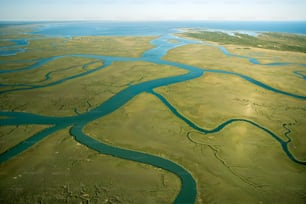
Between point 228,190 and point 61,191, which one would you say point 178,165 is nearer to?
point 228,190

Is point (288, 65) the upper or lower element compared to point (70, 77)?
upper

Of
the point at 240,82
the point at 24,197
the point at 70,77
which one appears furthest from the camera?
the point at 70,77

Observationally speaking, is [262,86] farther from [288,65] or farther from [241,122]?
[288,65]

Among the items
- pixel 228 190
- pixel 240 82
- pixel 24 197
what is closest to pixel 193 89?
pixel 240 82

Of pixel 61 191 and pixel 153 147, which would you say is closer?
pixel 61 191

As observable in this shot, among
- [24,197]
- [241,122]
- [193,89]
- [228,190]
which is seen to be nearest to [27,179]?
[24,197]

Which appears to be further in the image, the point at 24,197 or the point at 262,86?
the point at 262,86

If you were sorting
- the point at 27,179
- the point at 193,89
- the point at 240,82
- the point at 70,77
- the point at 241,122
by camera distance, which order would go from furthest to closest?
the point at 70,77 → the point at 240,82 → the point at 193,89 → the point at 241,122 → the point at 27,179

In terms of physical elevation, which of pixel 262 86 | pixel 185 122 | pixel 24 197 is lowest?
pixel 24 197

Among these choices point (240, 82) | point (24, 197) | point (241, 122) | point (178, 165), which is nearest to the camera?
point (24, 197)
